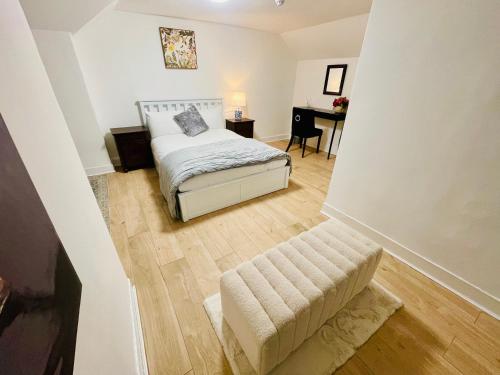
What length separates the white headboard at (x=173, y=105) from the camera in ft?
10.5

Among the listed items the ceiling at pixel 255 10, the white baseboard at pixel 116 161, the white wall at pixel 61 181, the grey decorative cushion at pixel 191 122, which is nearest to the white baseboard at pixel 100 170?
the white baseboard at pixel 116 161

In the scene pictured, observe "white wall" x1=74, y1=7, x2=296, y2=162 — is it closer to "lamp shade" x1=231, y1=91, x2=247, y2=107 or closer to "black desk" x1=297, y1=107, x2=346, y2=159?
"lamp shade" x1=231, y1=91, x2=247, y2=107

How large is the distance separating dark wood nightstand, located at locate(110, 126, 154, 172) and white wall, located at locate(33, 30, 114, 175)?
245 mm

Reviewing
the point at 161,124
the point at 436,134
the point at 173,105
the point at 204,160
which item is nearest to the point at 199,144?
the point at 204,160

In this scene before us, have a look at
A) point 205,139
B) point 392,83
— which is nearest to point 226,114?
point 205,139

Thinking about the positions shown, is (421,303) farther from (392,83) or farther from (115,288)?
(115,288)

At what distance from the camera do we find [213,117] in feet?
11.2

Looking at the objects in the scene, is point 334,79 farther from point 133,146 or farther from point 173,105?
point 133,146

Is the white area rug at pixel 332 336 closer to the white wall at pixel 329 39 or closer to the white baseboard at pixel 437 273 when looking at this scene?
the white baseboard at pixel 437 273

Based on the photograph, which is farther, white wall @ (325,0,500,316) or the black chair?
the black chair

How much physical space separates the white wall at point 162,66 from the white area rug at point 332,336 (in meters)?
3.09

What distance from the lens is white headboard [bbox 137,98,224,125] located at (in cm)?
320

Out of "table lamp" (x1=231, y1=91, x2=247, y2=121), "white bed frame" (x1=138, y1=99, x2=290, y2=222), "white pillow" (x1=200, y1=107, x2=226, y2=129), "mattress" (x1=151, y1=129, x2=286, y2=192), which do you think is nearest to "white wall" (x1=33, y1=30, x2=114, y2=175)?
"mattress" (x1=151, y1=129, x2=286, y2=192)

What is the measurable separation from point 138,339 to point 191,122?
2685mm
